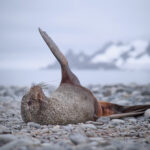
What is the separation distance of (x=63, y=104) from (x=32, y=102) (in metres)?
0.45

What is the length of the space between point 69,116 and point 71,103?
0.69 feet

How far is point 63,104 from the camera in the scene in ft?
13.3

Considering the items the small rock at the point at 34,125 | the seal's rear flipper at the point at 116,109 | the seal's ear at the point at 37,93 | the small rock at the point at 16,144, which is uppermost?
the seal's ear at the point at 37,93

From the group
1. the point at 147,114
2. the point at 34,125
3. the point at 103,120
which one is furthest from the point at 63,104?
the point at 147,114

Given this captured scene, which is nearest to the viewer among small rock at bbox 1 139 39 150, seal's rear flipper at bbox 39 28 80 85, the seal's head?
small rock at bbox 1 139 39 150

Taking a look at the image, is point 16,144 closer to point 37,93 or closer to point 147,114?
point 37,93

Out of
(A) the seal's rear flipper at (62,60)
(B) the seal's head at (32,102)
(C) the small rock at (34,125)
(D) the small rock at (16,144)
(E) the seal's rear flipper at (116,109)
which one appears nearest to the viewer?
(D) the small rock at (16,144)

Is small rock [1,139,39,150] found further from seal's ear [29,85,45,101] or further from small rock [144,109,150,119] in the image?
small rock [144,109,150,119]

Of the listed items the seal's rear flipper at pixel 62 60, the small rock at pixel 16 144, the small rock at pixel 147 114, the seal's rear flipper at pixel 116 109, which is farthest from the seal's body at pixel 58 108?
the small rock at pixel 16 144

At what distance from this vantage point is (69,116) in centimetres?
405

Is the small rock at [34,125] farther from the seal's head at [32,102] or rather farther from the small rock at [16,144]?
the small rock at [16,144]

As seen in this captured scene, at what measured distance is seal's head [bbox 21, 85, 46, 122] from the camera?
154 inches

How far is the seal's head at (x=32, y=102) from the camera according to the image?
3.91 m

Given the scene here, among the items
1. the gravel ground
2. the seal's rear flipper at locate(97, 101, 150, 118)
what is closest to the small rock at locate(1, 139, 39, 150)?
the gravel ground
